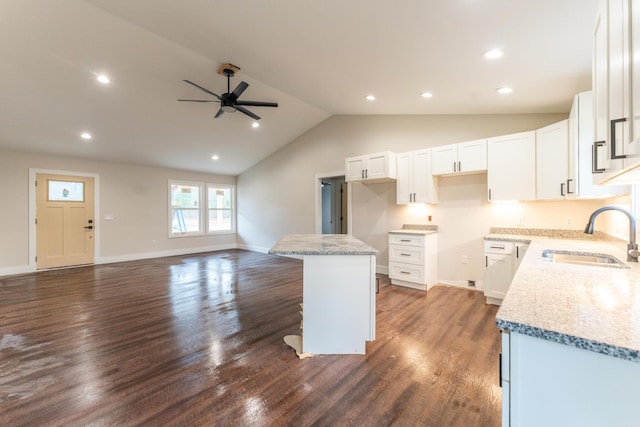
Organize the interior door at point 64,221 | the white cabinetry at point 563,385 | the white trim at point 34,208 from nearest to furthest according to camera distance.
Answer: the white cabinetry at point 563,385 → the white trim at point 34,208 → the interior door at point 64,221

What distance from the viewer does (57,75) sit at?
3.54 m

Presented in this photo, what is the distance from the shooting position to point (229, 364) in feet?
7.12

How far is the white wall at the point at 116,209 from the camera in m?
5.19

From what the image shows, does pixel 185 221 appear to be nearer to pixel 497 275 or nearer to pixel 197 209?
pixel 197 209

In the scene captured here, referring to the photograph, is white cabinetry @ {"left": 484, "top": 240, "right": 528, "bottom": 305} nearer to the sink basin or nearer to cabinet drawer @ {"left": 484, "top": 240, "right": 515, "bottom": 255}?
cabinet drawer @ {"left": 484, "top": 240, "right": 515, "bottom": 255}

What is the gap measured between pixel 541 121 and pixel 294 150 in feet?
15.8

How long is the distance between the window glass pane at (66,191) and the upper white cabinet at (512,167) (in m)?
8.11

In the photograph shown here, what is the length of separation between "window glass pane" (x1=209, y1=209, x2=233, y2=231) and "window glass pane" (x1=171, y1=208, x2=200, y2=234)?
415 mm

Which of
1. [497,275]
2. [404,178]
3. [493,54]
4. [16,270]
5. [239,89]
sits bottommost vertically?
[16,270]

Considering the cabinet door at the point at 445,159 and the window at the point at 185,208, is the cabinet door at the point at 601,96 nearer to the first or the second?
the cabinet door at the point at 445,159

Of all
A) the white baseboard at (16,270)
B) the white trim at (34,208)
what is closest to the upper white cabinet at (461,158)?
the white trim at (34,208)

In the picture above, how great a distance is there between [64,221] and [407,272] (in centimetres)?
719

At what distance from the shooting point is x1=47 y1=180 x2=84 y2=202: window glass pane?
5.72 m

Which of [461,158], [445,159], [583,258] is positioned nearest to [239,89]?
[445,159]
